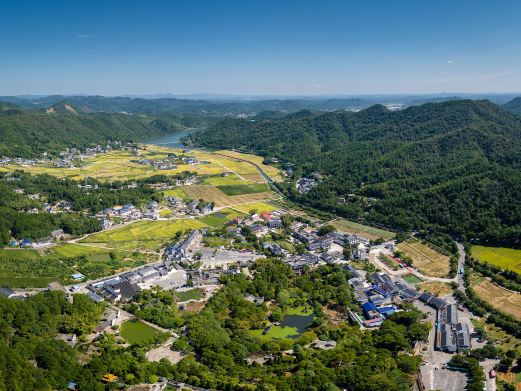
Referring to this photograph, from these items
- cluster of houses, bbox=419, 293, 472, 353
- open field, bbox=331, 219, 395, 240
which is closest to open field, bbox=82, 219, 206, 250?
open field, bbox=331, 219, 395, 240

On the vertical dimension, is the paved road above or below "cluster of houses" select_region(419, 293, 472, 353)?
above

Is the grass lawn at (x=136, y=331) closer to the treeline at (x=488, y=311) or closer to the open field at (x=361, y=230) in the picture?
the treeline at (x=488, y=311)

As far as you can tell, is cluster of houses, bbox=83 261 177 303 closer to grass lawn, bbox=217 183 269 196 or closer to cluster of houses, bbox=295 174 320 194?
grass lawn, bbox=217 183 269 196

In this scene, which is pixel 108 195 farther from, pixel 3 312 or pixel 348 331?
pixel 348 331

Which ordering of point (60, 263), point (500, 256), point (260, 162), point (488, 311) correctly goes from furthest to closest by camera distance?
point (260, 162)
point (500, 256)
point (60, 263)
point (488, 311)

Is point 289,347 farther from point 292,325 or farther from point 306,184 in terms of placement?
point 306,184

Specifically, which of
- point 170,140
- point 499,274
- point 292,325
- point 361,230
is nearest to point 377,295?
point 292,325
